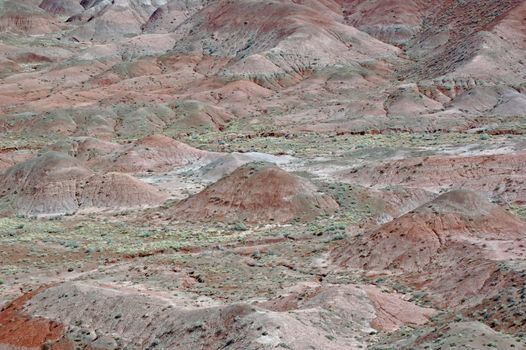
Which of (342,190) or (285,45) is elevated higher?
(342,190)

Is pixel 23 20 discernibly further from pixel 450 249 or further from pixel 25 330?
pixel 25 330

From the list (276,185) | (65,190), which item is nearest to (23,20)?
(65,190)

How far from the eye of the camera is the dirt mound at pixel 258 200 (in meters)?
53.8

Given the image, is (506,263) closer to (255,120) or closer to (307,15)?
(255,120)

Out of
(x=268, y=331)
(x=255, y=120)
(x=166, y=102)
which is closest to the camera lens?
(x=268, y=331)

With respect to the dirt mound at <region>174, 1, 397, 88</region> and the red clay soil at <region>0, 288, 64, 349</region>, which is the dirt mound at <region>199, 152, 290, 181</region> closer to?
the red clay soil at <region>0, 288, 64, 349</region>

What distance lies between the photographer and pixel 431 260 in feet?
127

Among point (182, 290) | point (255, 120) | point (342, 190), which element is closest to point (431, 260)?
point (182, 290)

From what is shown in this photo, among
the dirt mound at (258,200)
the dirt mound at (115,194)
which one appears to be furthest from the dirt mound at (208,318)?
the dirt mound at (115,194)

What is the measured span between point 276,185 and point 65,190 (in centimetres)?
1578

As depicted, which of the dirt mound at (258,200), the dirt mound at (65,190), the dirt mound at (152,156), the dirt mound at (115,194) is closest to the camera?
the dirt mound at (258,200)

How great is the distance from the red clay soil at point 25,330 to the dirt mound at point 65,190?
2479cm

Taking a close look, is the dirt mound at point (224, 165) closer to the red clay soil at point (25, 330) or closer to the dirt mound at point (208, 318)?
the dirt mound at point (208, 318)

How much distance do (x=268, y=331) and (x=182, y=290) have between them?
10.4 meters
